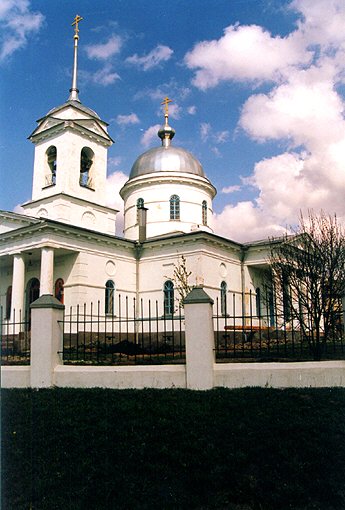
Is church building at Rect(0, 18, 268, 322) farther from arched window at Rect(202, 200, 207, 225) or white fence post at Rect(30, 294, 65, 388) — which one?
white fence post at Rect(30, 294, 65, 388)

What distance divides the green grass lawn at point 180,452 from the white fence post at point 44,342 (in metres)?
1.46

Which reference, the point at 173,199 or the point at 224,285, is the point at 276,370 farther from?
the point at 173,199

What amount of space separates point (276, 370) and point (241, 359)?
134 cm

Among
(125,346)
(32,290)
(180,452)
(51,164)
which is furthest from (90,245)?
(180,452)

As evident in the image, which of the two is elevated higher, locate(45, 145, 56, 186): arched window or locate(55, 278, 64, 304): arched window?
locate(45, 145, 56, 186): arched window

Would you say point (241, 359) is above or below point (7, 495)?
above

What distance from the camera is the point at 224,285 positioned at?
83.1 ft

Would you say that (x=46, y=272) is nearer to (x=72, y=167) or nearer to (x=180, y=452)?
(x=72, y=167)

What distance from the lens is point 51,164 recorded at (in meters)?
25.9

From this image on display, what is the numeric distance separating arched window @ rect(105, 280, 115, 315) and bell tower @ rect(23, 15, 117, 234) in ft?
11.4

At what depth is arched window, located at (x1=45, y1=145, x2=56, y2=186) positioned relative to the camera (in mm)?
25344

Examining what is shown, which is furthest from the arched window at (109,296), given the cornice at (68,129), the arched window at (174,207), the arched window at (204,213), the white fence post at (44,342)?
the white fence post at (44,342)

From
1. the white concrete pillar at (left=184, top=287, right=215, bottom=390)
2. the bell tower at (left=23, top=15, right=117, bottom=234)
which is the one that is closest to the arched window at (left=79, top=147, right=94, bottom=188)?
the bell tower at (left=23, top=15, right=117, bottom=234)

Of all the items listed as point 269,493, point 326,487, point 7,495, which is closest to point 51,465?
point 7,495
